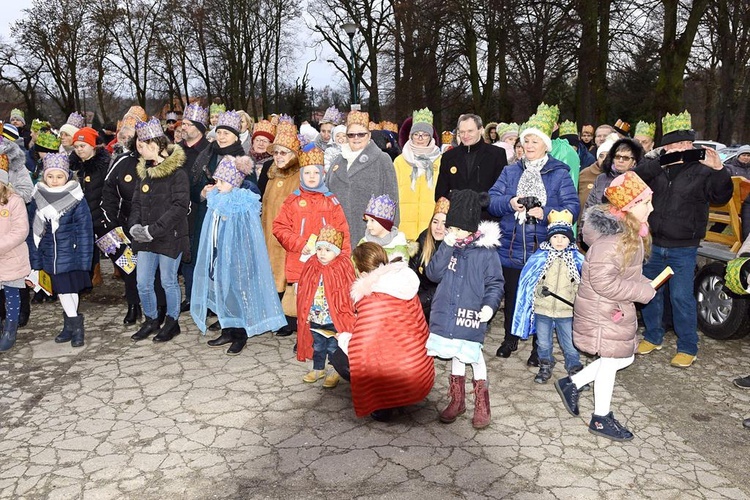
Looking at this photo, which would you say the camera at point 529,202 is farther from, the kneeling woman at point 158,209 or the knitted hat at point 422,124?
the kneeling woman at point 158,209

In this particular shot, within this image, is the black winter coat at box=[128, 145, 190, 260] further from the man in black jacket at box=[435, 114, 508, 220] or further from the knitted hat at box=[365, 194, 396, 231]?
the man in black jacket at box=[435, 114, 508, 220]

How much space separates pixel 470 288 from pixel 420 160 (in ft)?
8.01

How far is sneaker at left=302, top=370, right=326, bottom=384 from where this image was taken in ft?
16.9

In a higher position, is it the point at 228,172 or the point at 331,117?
the point at 331,117

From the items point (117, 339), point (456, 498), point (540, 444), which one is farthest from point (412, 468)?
point (117, 339)

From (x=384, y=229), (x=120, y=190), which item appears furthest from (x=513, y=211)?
(x=120, y=190)

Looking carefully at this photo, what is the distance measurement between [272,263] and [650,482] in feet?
12.7

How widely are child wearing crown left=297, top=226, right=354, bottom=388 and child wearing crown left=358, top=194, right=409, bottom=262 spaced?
Result: 0.94 ft

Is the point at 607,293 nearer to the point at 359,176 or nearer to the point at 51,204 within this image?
the point at 359,176

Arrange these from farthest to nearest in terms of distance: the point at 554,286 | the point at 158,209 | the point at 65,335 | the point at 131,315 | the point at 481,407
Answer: the point at 131,315 → the point at 65,335 → the point at 158,209 → the point at 554,286 → the point at 481,407

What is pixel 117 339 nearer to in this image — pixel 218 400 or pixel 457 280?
pixel 218 400

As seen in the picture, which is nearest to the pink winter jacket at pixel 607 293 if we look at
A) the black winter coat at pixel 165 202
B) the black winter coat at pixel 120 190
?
the black winter coat at pixel 165 202

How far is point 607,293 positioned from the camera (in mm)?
4059

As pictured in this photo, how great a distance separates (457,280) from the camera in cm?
427
